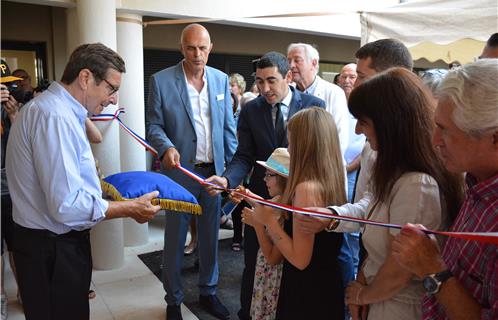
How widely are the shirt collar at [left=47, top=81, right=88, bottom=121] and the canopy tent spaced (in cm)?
281

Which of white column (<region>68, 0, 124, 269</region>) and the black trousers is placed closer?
the black trousers

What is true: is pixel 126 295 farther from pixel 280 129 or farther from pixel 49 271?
pixel 280 129

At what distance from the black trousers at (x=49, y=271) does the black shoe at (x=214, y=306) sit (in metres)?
1.32

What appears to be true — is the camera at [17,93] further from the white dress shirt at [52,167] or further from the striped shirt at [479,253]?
the striped shirt at [479,253]

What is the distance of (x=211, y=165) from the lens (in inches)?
118

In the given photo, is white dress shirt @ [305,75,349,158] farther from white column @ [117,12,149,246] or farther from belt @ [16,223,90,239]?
belt @ [16,223,90,239]

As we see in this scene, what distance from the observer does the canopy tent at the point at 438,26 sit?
313cm

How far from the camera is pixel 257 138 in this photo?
2.55m

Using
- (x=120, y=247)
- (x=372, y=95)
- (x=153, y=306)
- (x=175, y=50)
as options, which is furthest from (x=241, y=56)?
(x=372, y=95)

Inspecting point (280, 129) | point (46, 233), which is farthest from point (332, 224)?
point (46, 233)

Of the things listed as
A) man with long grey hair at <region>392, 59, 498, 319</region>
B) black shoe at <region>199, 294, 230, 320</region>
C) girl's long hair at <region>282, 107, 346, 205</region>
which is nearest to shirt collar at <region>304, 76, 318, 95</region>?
girl's long hair at <region>282, 107, 346, 205</region>

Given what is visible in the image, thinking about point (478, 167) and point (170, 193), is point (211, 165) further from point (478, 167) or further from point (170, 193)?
point (478, 167)

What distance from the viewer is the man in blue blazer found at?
9.29ft

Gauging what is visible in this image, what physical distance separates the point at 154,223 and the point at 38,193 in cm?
358
